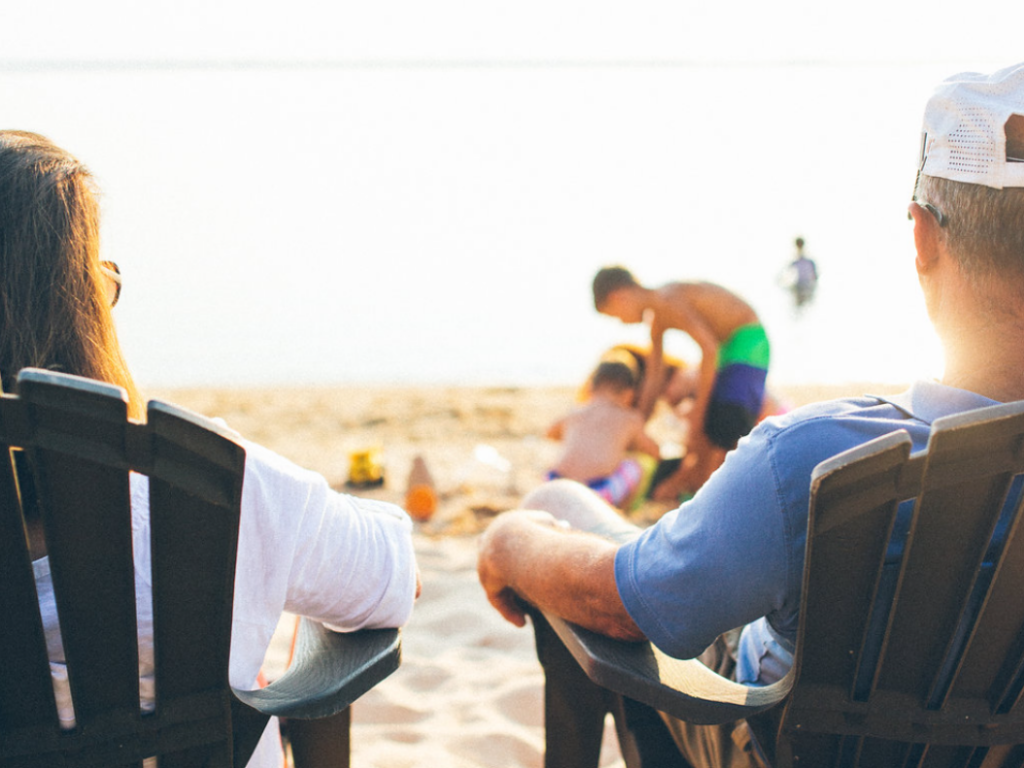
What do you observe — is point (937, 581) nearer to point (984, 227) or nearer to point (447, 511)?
point (984, 227)

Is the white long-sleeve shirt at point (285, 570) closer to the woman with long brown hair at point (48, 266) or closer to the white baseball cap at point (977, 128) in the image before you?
the woman with long brown hair at point (48, 266)

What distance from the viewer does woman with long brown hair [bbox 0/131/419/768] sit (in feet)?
3.32

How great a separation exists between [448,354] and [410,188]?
70.4ft

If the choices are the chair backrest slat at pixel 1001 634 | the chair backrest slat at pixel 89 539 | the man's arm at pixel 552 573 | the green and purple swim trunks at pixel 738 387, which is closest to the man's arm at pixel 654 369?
Result: the green and purple swim trunks at pixel 738 387

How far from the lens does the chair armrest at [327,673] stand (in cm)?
109

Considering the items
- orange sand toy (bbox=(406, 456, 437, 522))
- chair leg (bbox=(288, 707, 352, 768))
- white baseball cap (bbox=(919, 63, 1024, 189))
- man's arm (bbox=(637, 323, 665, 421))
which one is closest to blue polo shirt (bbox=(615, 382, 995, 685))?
white baseball cap (bbox=(919, 63, 1024, 189))

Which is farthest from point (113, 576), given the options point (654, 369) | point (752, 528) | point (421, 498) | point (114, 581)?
point (654, 369)

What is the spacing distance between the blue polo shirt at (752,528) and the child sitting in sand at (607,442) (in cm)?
323

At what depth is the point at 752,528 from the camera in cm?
103

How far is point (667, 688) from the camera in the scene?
109 cm

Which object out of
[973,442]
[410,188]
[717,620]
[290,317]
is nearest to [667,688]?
[717,620]

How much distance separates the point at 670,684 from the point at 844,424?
1.38ft

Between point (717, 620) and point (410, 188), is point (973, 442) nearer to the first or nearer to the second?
point (717, 620)

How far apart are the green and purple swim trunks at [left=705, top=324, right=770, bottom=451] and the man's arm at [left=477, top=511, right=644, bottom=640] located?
3.47 meters
